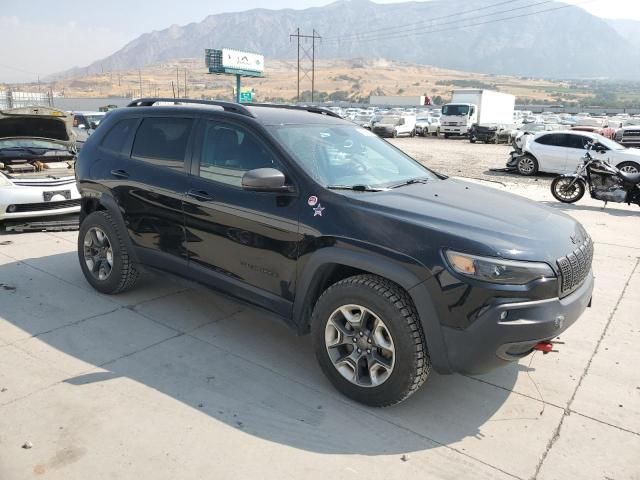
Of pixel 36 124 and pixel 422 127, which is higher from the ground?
pixel 36 124

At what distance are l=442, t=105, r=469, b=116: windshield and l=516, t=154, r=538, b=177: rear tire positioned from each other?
692 inches

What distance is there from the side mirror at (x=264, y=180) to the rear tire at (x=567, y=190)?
30.9 feet

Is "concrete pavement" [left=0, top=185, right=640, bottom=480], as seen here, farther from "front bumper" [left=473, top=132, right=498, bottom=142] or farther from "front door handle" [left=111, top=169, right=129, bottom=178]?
"front bumper" [left=473, top=132, right=498, bottom=142]

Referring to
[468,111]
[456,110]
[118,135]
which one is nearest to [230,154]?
[118,135]

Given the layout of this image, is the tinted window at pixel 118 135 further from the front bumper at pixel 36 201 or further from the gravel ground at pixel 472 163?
the gravel ground at pixel 472 163

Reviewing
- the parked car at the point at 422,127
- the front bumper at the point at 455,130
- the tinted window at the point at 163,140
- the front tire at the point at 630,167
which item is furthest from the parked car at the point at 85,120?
the parked car at the point at 422,127

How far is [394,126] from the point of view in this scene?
1286 inches

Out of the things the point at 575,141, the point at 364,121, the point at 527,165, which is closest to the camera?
the point at 575,141

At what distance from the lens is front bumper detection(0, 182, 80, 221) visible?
6.97 metres

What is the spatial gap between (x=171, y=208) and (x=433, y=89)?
164 m

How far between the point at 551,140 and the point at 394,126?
684 inches

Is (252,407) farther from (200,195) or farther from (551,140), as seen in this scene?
(551,140)

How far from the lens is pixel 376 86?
168 metres

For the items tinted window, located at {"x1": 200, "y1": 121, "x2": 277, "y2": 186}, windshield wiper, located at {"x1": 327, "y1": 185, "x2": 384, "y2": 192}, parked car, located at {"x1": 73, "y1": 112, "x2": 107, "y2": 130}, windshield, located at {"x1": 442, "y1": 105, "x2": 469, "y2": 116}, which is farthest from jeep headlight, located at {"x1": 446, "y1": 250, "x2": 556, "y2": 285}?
windshield, located at {"x1": 442, "y1": 105, "x2": 469, "y2": 116}
